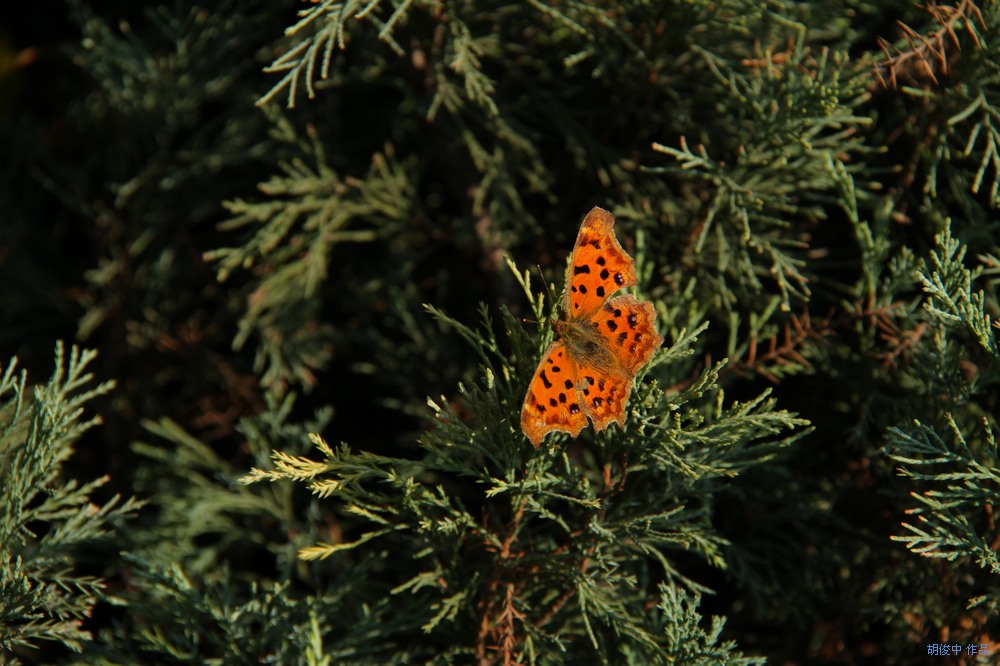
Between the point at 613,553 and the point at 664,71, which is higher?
the point at 664,71

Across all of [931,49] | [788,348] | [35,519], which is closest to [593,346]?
[788,348]

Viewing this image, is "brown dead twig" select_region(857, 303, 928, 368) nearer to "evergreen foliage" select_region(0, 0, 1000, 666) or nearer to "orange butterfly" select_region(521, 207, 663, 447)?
"evergreen foliage" select_region(0, 0, 1000, 666)

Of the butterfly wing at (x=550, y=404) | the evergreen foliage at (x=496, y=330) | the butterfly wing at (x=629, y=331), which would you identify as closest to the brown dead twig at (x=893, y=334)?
the evergreen foliage at (x=496, y=330)

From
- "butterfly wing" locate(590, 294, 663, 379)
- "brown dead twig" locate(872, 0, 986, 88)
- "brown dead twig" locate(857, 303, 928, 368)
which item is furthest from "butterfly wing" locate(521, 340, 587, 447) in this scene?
"brown dead twig" locate(872, 0, 986, 88)

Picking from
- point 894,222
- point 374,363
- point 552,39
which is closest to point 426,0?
point 552,39

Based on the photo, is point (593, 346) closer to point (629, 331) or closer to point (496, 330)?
point (629, 331)

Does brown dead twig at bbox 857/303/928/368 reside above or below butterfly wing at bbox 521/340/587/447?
below

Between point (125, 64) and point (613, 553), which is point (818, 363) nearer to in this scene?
point (613, 553)
